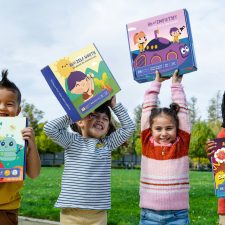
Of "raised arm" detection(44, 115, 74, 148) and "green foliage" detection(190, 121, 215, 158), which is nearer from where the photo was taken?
"raised arm" detection(44, 115, 74, 148)

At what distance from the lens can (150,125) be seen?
12.4 feet

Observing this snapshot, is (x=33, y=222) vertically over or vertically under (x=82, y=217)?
under

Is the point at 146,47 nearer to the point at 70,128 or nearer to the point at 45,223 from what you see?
the point at 70,128

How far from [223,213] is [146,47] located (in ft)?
4.72

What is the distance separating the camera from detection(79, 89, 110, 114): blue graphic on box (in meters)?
3.66

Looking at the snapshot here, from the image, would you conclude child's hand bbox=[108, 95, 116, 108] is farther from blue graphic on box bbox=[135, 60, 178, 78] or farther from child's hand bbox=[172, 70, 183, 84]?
child's hand bbox=[172, 70, 183, 84]

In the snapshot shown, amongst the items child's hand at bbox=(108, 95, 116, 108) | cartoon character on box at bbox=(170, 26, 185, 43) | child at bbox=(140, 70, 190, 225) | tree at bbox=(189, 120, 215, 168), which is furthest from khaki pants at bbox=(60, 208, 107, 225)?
tree at bbox=(189, 120, 215, 168)

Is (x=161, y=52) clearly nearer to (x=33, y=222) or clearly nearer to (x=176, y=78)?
(x=176, y=78)

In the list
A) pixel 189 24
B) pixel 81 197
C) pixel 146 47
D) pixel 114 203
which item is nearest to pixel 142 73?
pixel 146 47

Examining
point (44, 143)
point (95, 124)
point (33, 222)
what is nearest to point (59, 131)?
point (95, 124)

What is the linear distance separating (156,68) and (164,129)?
48cm

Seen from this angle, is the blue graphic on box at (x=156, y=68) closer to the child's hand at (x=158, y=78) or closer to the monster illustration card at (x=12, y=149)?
the child's hand at (x=158, y=78)

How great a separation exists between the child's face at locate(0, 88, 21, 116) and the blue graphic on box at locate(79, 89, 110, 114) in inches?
20.0

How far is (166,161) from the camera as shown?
11.9 feet
